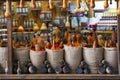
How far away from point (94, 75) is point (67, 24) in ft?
11.0

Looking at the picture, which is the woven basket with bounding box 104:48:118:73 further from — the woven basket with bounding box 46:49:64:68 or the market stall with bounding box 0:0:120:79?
the woven basket with bounding box 46:49:64:68

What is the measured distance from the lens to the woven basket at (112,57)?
273cm

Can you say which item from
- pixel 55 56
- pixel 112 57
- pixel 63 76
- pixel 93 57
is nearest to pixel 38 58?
pixel 55 56

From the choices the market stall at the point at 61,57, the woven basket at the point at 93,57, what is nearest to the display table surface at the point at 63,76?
the market stall at the point at 61,57

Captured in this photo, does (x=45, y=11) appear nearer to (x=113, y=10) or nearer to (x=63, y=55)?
(x=113, y=10)

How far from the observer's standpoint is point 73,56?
2768 mm

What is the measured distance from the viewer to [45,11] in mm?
6277

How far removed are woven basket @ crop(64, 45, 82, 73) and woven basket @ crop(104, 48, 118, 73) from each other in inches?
10.1

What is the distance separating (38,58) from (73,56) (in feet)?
1.11

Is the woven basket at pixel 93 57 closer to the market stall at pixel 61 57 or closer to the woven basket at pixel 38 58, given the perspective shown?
the market stall at pixel 61 57

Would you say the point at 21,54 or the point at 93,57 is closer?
the point at 93,57

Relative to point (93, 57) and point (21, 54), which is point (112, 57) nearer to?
point (93, 57)

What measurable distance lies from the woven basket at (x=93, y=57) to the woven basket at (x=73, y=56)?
58 mm

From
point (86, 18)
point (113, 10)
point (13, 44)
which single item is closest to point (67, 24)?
point (86, 18)
